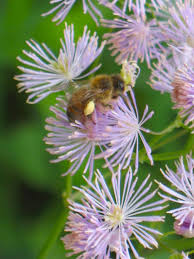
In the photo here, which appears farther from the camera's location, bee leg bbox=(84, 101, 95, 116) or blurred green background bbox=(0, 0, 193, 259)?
blurred green background bbox=(0, 0, 193, 259)

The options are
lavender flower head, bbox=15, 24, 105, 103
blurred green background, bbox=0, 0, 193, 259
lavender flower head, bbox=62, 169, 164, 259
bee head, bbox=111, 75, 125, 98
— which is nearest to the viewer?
lavender flower head, bbox=62, 169, 164, 259

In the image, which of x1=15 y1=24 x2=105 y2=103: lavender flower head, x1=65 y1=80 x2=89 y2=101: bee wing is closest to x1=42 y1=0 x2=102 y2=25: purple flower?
x1=15 y1=24 x2=105 y2=103: lavender flower head

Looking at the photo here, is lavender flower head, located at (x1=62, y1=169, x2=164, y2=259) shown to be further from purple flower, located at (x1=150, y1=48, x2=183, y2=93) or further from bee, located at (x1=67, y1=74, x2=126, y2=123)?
purple flower, located at (x1=150, y1=48, x2=183, y2=93)

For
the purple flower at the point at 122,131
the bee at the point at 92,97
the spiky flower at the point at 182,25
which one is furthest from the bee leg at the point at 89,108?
the spiky flower at the point at 182,25

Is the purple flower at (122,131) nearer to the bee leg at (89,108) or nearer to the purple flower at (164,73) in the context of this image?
the bee leg at (89,108)

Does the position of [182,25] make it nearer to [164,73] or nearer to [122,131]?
[164,73]

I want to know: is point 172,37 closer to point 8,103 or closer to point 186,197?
point 186,197
